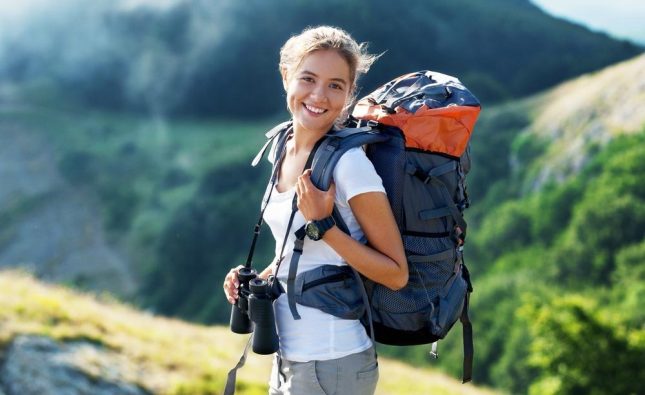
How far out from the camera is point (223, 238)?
229ft

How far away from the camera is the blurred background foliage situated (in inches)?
1932

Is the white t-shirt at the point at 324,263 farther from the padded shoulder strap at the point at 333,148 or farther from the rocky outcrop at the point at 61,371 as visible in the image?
the rocky outcrop at the point at 61,371

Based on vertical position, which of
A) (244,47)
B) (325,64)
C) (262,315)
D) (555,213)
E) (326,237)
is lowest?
(555,213)

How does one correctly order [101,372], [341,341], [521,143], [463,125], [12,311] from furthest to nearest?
[521,143]
[12,311]
[101,372]
[463,125]
[341,341]

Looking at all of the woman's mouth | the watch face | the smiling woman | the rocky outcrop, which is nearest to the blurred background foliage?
the rocky outcrop

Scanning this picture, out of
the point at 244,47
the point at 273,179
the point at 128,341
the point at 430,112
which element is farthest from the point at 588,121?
the point at 273,179

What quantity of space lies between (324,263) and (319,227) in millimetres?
219

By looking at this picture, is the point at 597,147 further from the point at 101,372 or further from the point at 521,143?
the point at 101,372

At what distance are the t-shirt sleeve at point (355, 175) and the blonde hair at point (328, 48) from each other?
0.37 m

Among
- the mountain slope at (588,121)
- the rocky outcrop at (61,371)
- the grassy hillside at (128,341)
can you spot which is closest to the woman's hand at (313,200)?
the rocky outcrop at (61,371)

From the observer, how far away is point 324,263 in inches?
115

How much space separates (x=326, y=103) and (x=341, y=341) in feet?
2.90

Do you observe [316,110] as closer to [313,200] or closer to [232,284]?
[313,200]

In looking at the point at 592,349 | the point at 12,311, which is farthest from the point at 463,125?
the point at 592,349
